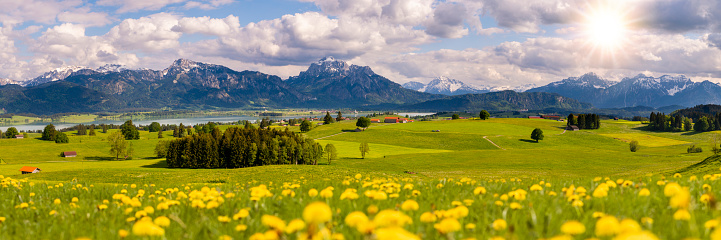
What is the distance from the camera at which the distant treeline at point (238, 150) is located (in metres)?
81.2

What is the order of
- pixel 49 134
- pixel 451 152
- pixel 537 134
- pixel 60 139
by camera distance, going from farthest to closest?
pixel 49 134, pixel 60 139, pixel 537 134, pixel 451 152

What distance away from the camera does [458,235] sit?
13.7 feet

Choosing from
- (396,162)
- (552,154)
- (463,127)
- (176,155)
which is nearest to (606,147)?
(552,154)

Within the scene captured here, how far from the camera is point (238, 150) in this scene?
8106 cm

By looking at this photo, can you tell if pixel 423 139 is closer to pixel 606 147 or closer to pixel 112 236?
pixel 606 147

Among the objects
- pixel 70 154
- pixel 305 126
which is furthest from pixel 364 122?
pixel 70 154

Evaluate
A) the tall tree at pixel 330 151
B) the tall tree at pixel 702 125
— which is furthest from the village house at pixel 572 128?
the tall tree at pixel 330 151

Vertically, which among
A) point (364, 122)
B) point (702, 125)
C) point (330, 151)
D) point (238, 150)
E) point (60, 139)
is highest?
point (364, 122)

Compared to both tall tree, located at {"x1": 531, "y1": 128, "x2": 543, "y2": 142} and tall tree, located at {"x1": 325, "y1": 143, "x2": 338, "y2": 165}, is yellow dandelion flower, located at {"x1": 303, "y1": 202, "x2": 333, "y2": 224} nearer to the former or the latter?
tall tree, located at {"x1": 325, "y1": 143, "x2": 338, "y2": 165}

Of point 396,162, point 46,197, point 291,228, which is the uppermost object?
point 291,228

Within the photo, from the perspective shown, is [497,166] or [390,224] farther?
[497,166]

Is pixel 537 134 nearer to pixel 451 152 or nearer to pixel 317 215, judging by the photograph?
pixel 451 152

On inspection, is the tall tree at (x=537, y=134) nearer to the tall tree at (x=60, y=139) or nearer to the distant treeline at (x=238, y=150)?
the distant treeline at (x=238, y=150)

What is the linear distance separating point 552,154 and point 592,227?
96114mm
